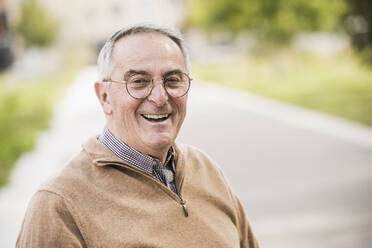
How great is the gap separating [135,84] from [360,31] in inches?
466

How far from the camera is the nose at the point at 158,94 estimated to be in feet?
5.98

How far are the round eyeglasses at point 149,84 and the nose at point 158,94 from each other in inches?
0.5

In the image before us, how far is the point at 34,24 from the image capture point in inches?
1121

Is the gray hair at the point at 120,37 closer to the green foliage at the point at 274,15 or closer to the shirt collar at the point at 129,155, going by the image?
the shirt collar at the point at 129,155

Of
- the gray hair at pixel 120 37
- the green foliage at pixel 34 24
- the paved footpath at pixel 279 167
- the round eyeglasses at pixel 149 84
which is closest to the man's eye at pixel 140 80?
the round eyeglasses at pixel 149 84

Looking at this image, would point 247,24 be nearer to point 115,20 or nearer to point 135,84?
point 135,84

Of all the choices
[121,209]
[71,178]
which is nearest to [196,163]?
[121,209]

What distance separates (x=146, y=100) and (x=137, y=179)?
324mm

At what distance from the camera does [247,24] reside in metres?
18.4

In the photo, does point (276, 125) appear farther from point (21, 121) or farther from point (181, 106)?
point (181, 106)

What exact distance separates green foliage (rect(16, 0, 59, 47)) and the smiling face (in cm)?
2880

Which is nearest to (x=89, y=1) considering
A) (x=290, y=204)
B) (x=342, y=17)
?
(x=342, y=17)

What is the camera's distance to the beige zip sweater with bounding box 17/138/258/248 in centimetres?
149

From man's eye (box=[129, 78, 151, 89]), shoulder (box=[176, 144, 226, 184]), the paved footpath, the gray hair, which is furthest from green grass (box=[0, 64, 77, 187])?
man's eye (box=[129, 78, 151, 89])
